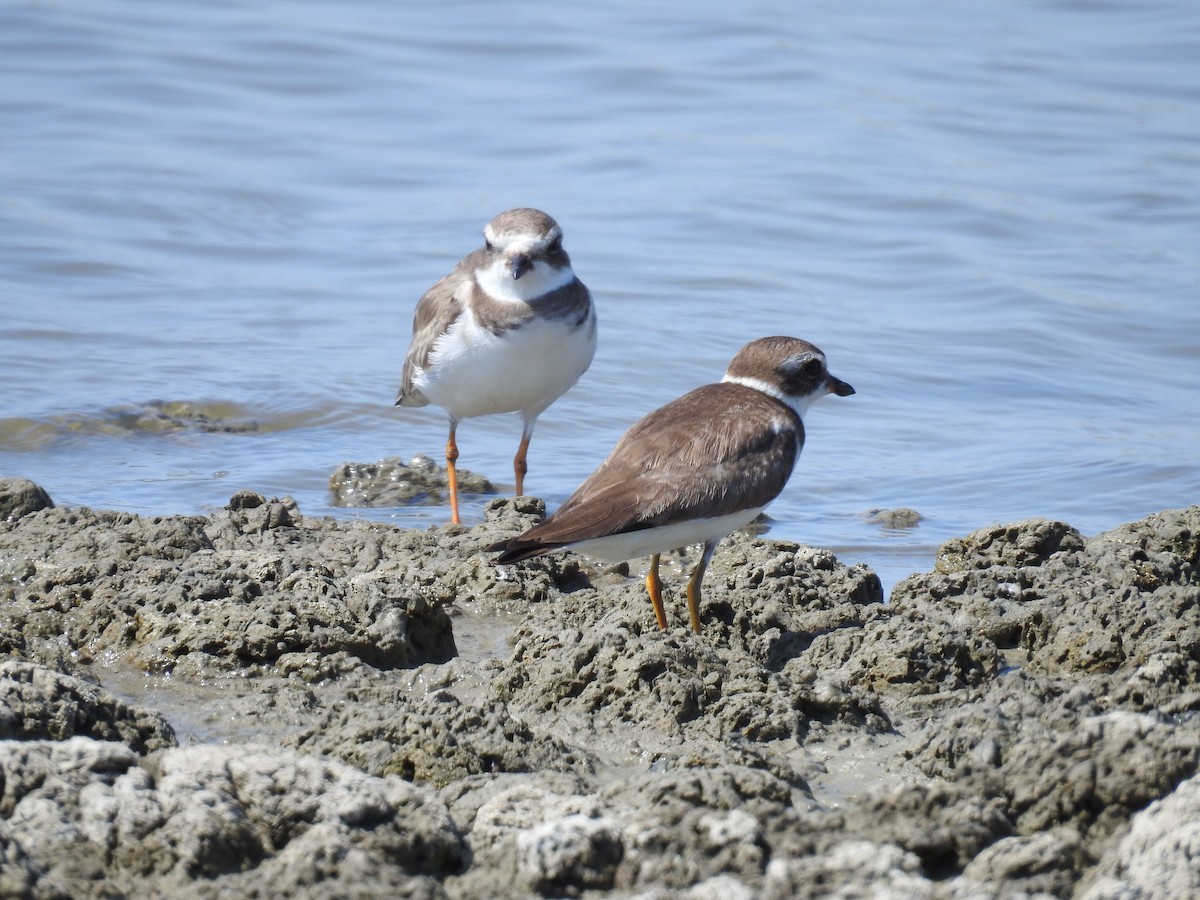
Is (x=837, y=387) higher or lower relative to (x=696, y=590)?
higher

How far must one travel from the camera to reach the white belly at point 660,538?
5.38 meters

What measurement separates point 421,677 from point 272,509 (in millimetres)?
2132

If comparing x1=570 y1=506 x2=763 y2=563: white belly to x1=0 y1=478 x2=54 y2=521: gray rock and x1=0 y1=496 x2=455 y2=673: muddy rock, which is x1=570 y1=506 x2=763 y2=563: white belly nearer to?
x1=0 y1=496 x2=455 y2=673: muddy rock

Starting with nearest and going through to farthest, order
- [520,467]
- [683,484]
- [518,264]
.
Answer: [683,484] < [518,264] < [520,467]

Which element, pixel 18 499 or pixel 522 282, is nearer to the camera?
pixel 18 499

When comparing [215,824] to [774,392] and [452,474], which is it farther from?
[452,474]

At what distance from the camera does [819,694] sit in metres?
4.61

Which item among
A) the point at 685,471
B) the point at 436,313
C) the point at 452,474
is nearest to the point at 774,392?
the point at 685,471

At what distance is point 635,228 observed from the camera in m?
15.0

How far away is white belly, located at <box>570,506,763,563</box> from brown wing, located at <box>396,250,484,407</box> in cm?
317

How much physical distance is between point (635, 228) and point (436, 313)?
667cm

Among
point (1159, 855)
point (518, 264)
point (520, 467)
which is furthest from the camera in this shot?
point (520, 467)

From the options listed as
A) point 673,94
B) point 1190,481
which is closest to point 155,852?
point 1190,481

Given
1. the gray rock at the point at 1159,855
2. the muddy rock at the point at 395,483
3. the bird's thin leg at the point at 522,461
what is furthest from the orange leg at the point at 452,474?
the gray rock at the point at 1159,855
